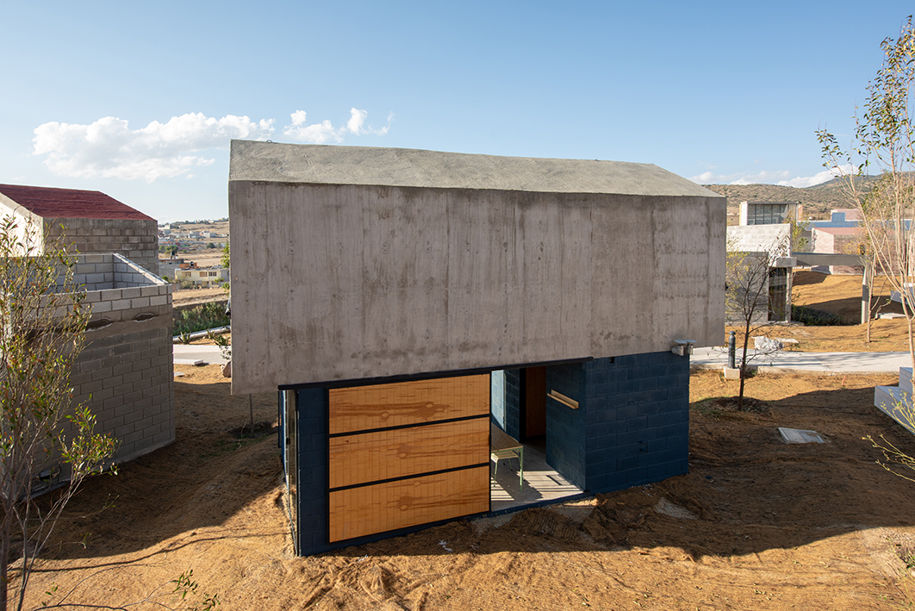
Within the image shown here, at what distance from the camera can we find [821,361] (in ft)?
71.1

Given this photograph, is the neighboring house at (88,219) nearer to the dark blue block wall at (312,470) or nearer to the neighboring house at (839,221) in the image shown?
the dark blue block wall at (312,470)

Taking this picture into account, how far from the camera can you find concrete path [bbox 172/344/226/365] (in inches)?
947

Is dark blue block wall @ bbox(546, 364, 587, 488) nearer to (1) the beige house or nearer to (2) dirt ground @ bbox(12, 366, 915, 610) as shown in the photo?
(2) dirt ground @ bbox(12, 366, 915, 610)

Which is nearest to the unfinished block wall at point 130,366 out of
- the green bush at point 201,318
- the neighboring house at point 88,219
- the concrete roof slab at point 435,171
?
the neighboring house at point 88,219

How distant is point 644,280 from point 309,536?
284 inches

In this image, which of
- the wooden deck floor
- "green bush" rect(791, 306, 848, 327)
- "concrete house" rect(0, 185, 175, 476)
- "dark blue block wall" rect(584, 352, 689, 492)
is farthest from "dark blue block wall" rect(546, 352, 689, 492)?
"green bush" rect(791, 306, 848, 327)

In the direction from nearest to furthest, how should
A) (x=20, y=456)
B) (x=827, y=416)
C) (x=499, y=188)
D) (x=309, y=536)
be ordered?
1. (x=20, y=456)
2. (x=309, y=536)
3. (x=499, y=188)
4. (x=827, y=416)

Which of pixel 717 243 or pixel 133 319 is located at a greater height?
A: pixel 717 243

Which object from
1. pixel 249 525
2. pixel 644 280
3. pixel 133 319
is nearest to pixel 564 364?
pixel 644 280

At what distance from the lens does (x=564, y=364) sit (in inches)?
402

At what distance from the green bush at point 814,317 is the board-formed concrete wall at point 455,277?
86.1ft

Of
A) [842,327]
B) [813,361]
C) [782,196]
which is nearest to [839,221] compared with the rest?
[842,327]

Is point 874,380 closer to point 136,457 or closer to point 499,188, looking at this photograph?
A: point 499,188

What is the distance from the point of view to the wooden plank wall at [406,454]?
840 centimetres
